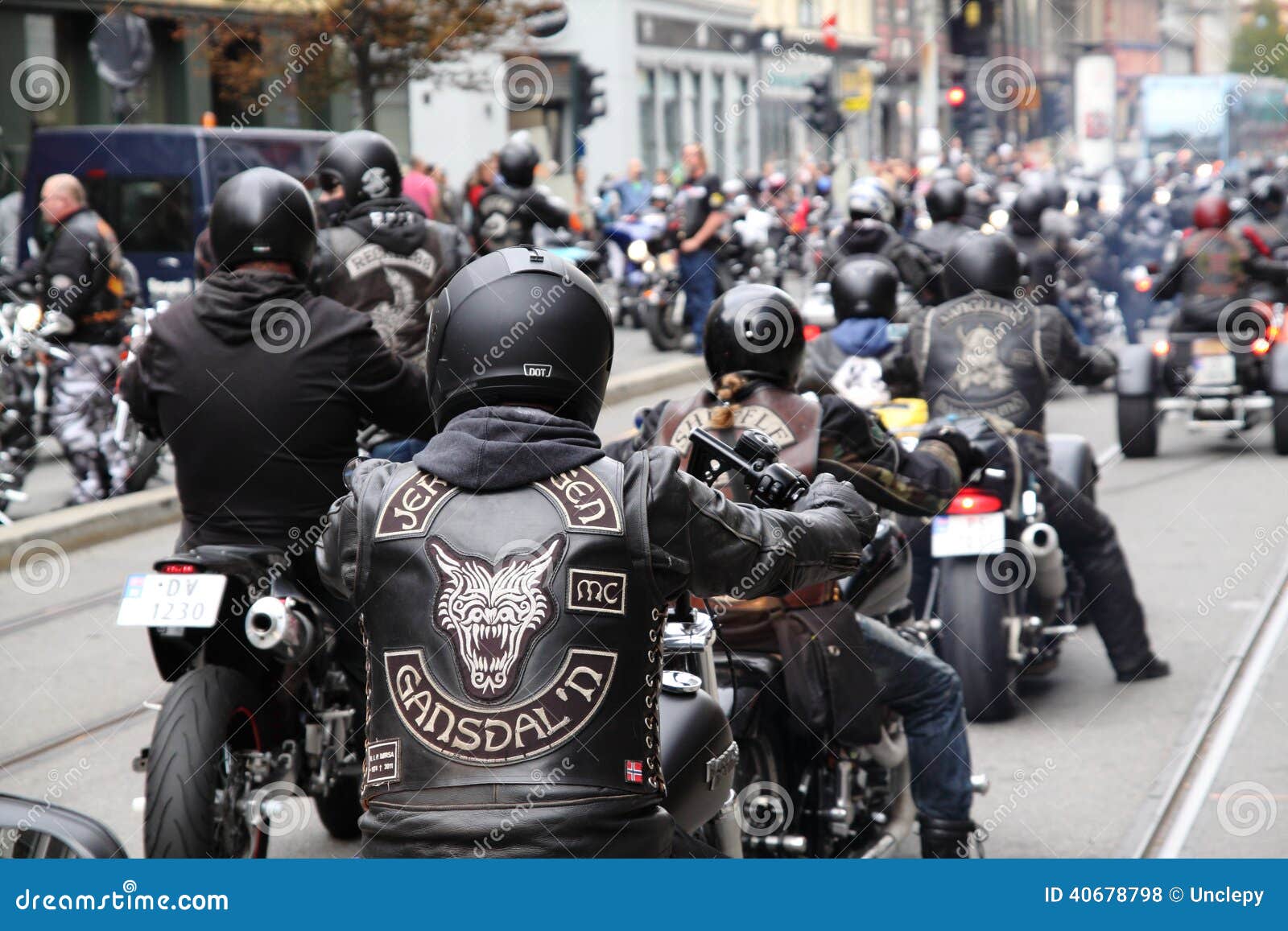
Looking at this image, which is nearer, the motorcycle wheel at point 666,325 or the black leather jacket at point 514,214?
the black leather jacket at point 514,214

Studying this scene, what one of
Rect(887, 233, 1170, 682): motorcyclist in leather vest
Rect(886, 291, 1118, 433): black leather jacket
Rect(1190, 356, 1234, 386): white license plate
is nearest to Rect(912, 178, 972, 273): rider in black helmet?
Rect(1190, 356, 1234, 386): white license plate

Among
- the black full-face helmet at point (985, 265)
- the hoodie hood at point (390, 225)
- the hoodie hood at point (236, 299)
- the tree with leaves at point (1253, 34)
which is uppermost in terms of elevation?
the tree with leaves at point (1253, 34)

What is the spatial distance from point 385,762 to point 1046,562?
429 cm

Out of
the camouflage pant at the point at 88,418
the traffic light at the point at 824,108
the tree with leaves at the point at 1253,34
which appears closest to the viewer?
the camouflage pant at the point at 88,418

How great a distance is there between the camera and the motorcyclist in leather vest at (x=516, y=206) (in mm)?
12219

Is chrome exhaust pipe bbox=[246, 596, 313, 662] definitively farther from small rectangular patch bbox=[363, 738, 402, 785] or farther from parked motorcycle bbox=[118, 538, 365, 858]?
small rectangular patch bbox=[363, 738, 402, 785]

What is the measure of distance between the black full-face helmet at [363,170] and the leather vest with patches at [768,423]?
2.14 meters

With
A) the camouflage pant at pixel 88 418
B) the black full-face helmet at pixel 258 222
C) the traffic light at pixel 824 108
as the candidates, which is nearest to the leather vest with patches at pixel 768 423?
the black full-face helmet at pixel 258 222

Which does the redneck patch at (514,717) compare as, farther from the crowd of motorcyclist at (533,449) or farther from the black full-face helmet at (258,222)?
the black full-face helmet at (258,222)

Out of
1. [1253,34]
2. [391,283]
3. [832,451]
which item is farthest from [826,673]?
[1253,34]

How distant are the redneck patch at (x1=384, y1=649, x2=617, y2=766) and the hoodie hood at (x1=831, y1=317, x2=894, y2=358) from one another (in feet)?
14.3

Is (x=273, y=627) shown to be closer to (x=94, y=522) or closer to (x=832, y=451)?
(x=832, y=451)

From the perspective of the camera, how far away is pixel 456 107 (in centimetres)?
3556
